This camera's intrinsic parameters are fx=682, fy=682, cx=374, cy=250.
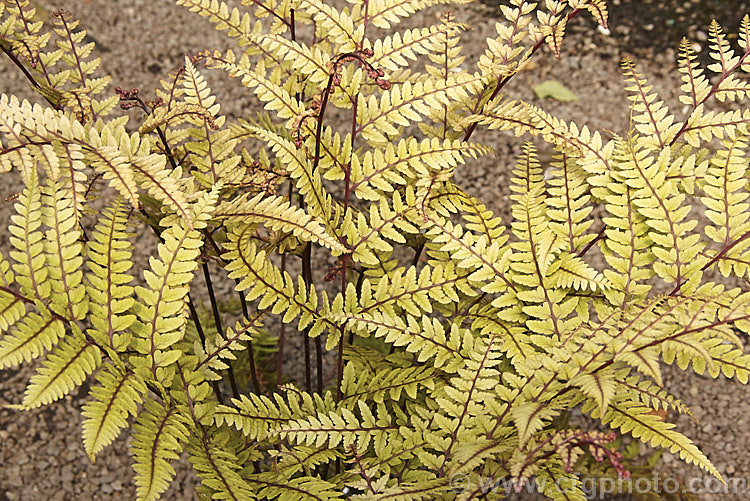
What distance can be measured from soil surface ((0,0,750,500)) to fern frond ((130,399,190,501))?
3.46 feet

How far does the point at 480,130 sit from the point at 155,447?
95.4 inches

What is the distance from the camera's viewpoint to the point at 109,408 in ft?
4.35

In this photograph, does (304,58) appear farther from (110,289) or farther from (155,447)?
(155,447)

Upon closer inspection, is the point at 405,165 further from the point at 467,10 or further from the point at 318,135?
the point at 467,10

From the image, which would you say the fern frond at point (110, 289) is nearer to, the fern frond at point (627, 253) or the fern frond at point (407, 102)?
the fern frond at point (407, 102)

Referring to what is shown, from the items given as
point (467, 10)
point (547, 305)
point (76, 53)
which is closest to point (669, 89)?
point (467, 10)

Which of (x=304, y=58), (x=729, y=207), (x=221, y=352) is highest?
(x=304, y=58)

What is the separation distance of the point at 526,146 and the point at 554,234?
0.26 meters

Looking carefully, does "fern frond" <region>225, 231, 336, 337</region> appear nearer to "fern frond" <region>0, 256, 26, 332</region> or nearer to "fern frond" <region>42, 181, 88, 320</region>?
"fern frond" <region>42, 181, 88, 320</region>

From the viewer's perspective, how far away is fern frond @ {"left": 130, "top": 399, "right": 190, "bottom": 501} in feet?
4.29

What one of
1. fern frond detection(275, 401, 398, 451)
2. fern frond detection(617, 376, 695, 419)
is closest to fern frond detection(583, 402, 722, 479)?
fern frond detection(617, 376, 695, 419)

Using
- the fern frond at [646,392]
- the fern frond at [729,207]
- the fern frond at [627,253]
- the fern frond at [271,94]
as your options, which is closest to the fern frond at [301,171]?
the fern frond at [271,94]

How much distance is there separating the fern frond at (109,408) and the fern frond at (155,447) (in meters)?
0.05

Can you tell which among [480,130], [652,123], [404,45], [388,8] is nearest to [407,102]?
[404,45]
